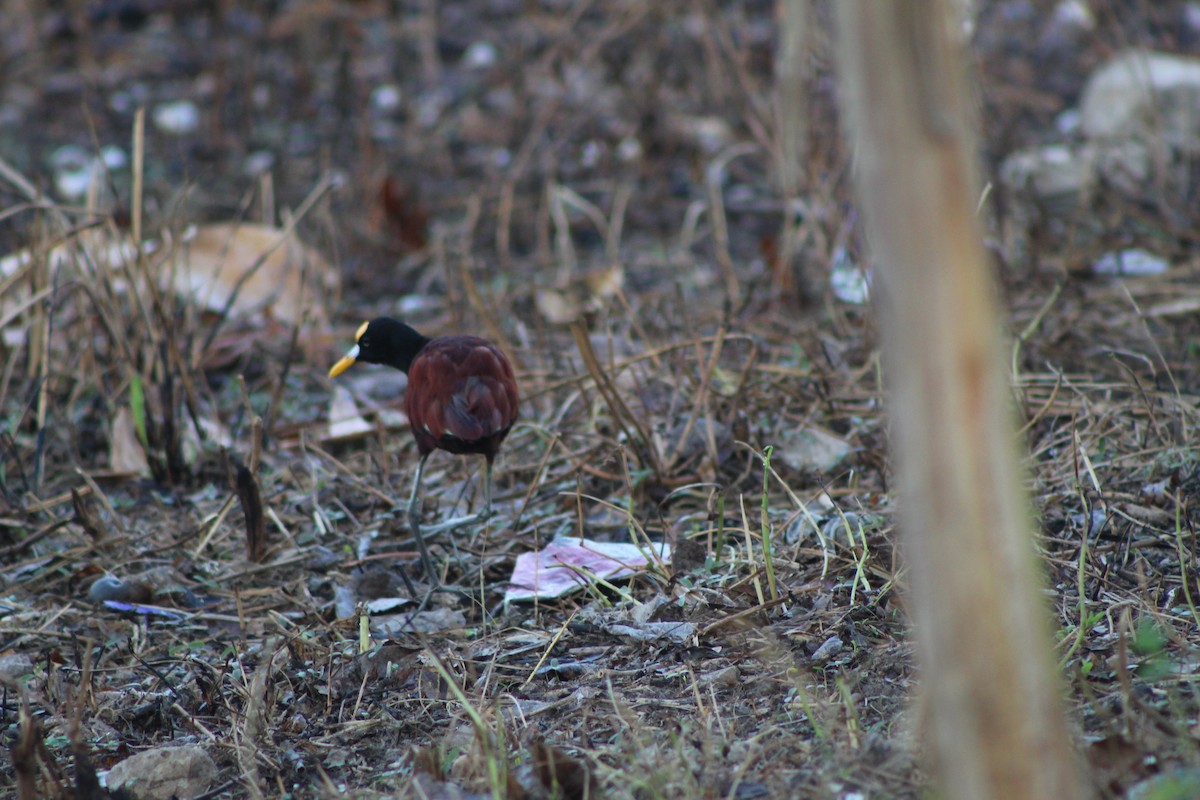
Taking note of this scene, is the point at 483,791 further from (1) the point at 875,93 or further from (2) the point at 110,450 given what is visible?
Answer: (2) the point at 110,450

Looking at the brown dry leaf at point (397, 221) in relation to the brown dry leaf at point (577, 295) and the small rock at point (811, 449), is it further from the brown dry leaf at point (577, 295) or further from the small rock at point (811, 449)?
the small rock at point (811, 449)

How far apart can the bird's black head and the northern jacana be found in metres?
0.19

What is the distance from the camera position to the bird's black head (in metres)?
2.75

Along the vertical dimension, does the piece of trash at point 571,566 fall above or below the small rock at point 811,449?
above

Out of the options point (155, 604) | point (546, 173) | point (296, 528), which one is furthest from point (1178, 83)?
point (155, 604)

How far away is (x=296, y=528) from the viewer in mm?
2918

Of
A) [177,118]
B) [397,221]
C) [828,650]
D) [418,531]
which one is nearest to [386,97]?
[177,118]

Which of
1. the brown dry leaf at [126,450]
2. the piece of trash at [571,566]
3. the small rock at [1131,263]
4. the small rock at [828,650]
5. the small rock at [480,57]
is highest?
the small rock at [480,57]

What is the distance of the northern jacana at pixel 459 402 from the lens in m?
2.37

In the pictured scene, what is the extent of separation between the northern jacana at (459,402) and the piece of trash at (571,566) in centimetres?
16

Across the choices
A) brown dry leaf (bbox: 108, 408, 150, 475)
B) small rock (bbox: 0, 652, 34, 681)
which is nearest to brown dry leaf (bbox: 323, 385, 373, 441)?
brown dry leaf (bbox: 108, 408, 150, 475)

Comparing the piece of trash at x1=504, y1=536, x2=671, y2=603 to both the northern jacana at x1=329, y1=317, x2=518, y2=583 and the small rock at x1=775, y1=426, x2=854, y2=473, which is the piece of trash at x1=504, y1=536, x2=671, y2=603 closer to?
the northern jacana at x1=329, y1=317, x2=518, y2=583

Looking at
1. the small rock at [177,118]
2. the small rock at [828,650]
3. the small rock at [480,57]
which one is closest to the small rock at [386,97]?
the small rock at [480,57]

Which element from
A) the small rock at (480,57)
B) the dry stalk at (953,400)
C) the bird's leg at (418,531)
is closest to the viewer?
the dry stalk at (953,400)
